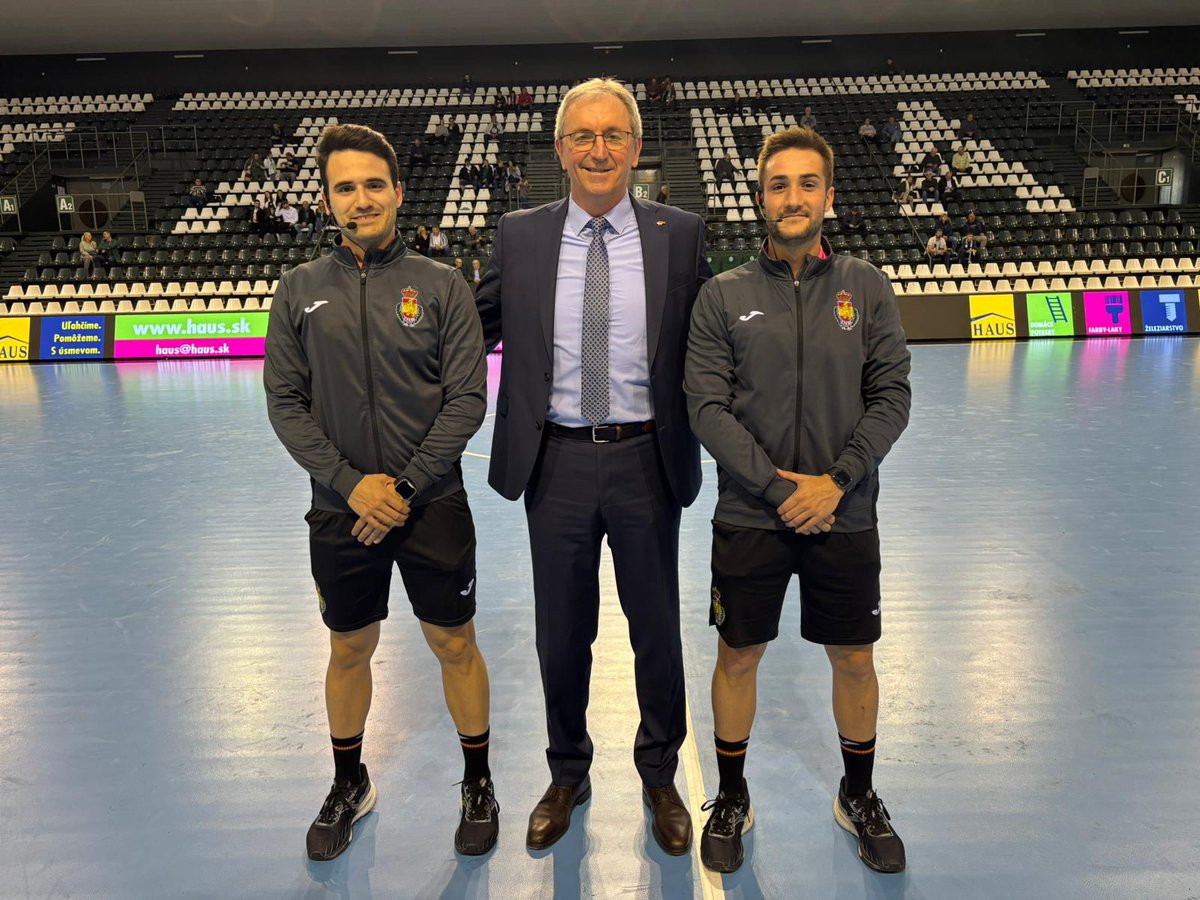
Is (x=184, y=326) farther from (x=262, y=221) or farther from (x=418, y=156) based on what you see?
(x=418, y=156)

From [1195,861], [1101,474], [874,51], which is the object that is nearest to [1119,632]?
[1195,861]

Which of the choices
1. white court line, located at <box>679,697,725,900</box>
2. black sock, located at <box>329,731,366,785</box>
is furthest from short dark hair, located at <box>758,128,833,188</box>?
black sock, located at <box>329,731,366,785</box>

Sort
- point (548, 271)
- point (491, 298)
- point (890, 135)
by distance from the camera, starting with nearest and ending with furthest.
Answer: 1. point (548, 271)
2. point (491, 298)
3. point (890, 135)

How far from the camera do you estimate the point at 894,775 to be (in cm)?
287

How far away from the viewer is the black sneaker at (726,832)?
96.4 inches

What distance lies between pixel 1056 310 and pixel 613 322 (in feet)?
49.7

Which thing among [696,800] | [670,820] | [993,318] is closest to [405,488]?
[670,820]

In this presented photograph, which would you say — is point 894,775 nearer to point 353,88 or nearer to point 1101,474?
point 1101,474

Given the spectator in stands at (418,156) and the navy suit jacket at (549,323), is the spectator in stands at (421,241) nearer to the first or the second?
the spectator in stands at (418,156)

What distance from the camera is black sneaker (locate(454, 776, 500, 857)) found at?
99.7 inches

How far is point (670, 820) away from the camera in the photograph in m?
A: 2.58

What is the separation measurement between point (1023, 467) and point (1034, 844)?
15.4 feet

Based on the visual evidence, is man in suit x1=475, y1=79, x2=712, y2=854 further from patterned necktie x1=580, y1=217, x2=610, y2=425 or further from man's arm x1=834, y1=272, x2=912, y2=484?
man's arm x1=834, y1=272, x2=912, y2=484

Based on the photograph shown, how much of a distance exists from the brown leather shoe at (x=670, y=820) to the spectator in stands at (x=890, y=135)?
70.7ft
